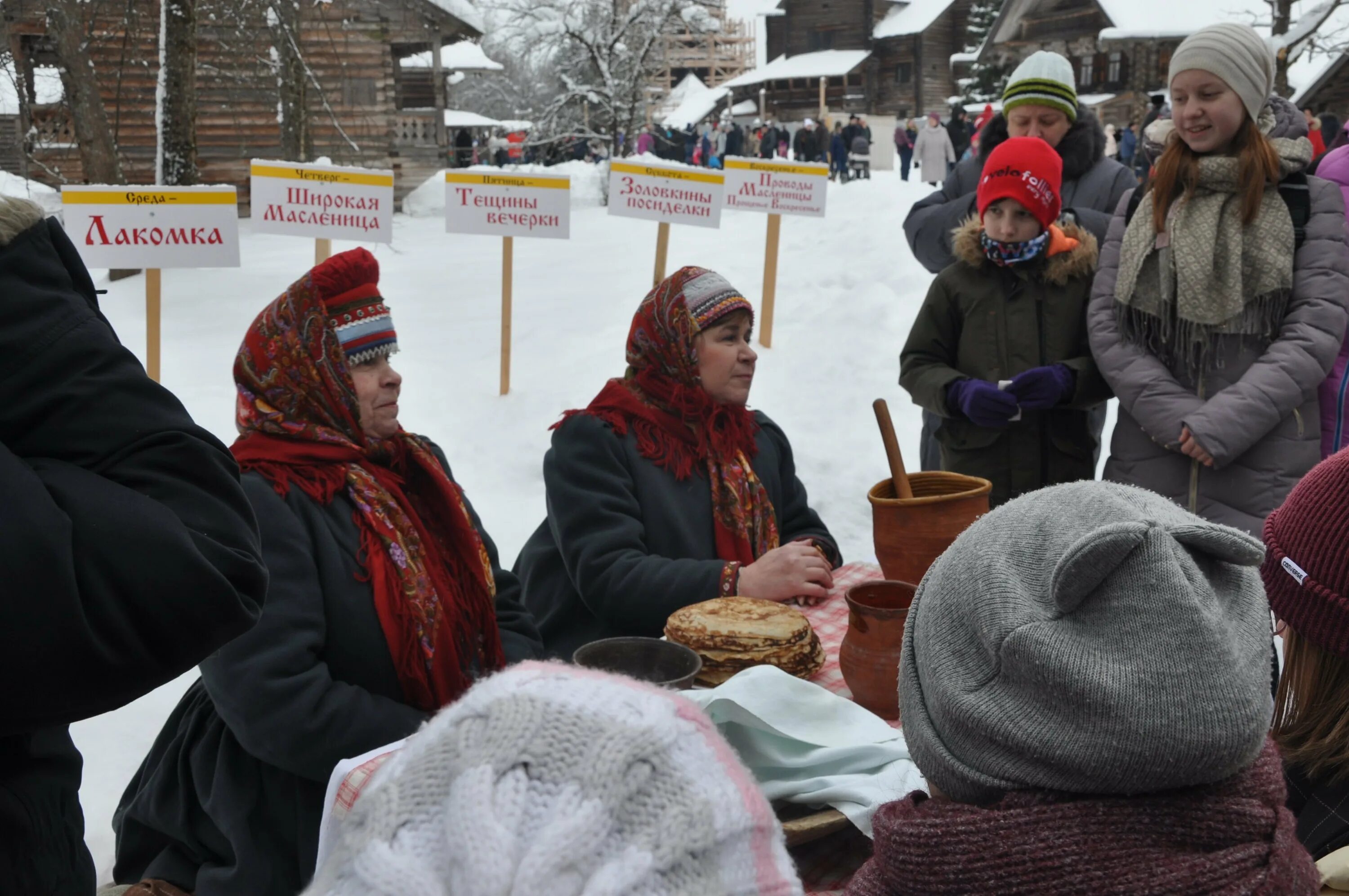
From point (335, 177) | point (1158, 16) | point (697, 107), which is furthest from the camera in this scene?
point (697, 107)

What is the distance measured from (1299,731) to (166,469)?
1.47 meters

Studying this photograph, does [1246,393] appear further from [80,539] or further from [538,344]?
[538,344]

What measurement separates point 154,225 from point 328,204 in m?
1.75

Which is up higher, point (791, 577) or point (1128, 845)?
point (1128, 845)

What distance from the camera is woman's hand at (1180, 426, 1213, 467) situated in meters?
3.06

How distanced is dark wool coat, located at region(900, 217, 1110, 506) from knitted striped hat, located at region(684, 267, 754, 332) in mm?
758

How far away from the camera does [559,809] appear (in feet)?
2.18

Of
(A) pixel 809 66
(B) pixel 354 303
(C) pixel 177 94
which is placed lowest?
(B) pixel 354 303

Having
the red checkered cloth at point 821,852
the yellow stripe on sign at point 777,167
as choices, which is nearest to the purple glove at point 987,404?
the red checkered cloth at point 821,852

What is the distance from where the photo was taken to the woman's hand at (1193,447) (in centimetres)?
306

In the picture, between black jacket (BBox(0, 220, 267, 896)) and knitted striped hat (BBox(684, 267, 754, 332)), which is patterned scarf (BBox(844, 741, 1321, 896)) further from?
knitted striped hat (BBox(684, 267, 754, 332))

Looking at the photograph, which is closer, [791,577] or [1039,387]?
[791,577]

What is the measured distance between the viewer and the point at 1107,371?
10.5 feet

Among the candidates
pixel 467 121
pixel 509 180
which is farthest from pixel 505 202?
pixel 467 121
